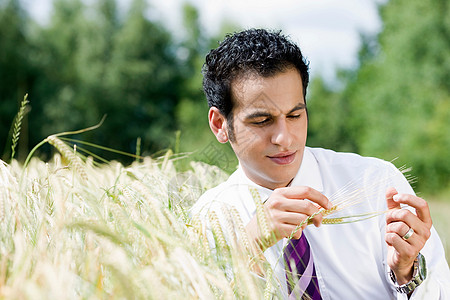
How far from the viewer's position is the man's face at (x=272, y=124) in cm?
205

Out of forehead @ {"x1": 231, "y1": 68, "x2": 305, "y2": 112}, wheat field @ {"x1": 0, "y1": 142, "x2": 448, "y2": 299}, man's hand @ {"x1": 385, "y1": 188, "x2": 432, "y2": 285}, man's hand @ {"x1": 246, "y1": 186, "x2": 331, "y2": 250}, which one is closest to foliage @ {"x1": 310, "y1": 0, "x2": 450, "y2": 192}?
forehead @ {"x1": 231, "y1": 68, "x2": 305, "y2": 112}

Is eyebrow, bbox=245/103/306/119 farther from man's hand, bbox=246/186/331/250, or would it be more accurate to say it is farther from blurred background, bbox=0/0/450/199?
blurred background, bbox=0/0/450/199

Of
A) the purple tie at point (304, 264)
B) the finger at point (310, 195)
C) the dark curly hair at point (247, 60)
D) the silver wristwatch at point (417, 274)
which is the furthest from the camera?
the dark curly hair at point (247, 60)

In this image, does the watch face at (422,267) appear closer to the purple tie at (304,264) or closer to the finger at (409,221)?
the finger at (409,221)

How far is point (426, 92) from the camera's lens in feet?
64.6

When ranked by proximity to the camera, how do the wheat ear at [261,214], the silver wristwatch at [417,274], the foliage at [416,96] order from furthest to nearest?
1. the foliage at [416,96]
2. the silver wristwatch at [417,274]
3. the wheat ear at [261,214]

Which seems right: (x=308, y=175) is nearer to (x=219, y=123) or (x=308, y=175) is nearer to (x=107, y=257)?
(x=219, y=123)

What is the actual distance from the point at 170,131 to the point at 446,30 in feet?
46.4

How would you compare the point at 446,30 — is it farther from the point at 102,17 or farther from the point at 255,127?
the point at 255,127

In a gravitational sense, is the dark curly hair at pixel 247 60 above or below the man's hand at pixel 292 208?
above

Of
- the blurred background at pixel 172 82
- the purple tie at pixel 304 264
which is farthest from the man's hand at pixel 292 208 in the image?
the blurred background at pixel 172 82

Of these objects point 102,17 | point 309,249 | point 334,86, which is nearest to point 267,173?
point 309,249

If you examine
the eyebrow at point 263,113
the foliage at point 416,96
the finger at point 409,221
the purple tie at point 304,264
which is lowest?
the purple tie at point 304,264

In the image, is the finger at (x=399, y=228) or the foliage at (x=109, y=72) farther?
the foliage at (x=109, y=72)
